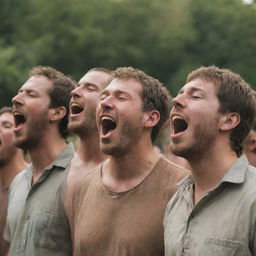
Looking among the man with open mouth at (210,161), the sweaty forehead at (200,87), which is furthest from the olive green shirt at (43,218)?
the sweaty forehead at (200,87)

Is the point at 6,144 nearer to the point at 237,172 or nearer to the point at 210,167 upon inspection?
the point at 210,167

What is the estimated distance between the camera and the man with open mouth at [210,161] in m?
5.97

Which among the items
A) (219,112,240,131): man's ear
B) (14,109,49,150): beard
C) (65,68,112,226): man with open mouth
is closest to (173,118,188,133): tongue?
(219,112,240,131): man's ear

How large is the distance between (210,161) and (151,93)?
110 centimetres

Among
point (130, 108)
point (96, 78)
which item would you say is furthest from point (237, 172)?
point (96, 78)

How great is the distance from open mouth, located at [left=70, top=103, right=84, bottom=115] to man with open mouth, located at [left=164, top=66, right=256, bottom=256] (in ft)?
5.99

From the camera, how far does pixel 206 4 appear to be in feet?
286

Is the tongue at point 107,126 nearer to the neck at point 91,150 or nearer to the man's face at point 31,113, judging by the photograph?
the neck at point 91,150

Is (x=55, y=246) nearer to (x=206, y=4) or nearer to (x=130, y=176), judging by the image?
(x=130, y=176)

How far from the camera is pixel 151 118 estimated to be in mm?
7273

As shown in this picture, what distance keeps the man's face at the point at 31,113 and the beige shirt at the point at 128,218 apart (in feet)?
4.87

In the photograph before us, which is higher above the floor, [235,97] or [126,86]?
[235,97]

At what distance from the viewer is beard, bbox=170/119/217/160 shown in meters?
6.31

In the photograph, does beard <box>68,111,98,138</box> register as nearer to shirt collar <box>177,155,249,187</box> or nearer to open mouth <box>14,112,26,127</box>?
open mouth <box>14,112,26,127</box>
